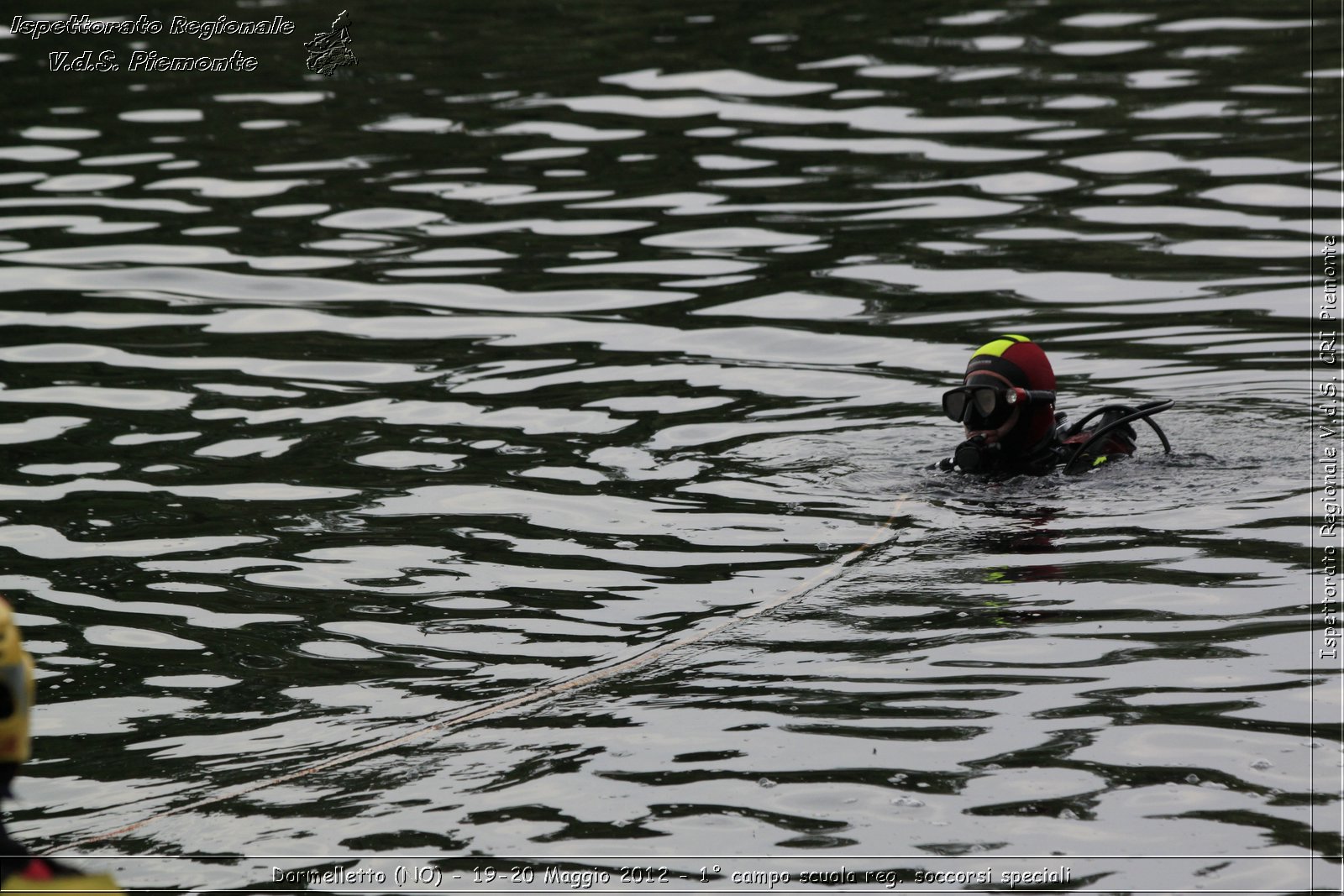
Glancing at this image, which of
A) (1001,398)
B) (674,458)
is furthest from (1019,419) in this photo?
(674,458)

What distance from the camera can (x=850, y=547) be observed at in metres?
8.04

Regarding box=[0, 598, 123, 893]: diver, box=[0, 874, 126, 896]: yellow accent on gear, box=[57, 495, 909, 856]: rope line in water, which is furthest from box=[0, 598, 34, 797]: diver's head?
box=[57, 495, 909, 856]: rope line in water

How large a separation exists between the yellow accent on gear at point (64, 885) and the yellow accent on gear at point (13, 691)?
0.28m

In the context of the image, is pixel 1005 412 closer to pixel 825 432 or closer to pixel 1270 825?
pixel 825 432

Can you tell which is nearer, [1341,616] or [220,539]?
[1341,616]

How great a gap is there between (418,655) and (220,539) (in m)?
1.94

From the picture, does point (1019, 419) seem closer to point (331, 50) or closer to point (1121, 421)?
point (1121, 421)

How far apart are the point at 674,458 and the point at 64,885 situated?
19.6 ft

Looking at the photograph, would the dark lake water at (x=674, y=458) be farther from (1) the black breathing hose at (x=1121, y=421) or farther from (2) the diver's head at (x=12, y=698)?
(2) the diver's head at (x=12, y=698)

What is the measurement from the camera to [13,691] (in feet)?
12.5

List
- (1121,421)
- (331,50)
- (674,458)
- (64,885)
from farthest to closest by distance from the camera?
(331,50), (674,458), (1121,421), (64,885)

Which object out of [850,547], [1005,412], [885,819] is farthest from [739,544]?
[885,819]

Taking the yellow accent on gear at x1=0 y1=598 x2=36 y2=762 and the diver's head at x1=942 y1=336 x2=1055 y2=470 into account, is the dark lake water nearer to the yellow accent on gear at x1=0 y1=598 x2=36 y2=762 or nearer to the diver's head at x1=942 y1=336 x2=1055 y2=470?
the diver's head at x1=942 y1=336 x2=1055 y2=470

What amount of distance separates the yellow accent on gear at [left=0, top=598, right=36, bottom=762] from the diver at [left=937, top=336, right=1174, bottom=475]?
18.0 ft
